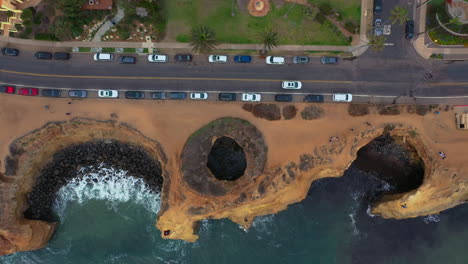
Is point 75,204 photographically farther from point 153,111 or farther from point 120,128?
point 153,111

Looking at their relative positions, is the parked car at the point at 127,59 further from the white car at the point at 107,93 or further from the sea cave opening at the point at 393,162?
the sea cave opening at the point at 393,162

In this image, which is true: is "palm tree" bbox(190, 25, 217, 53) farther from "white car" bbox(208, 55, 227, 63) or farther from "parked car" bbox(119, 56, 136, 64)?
"parked car" bbox(119, 56, 136, 64)

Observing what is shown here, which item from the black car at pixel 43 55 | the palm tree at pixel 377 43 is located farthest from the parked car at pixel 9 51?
the palm tree at pixel 377 43

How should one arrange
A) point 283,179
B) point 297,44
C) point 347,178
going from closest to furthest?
point 283,179 < point 297,44 < point 347,178

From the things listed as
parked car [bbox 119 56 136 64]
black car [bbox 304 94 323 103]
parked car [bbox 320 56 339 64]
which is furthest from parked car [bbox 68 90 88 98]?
parked car [bbox 320 56 339 64]

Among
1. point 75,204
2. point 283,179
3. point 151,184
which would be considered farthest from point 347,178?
point 75,204

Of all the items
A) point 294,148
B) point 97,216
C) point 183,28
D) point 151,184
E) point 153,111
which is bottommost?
point 97,216
